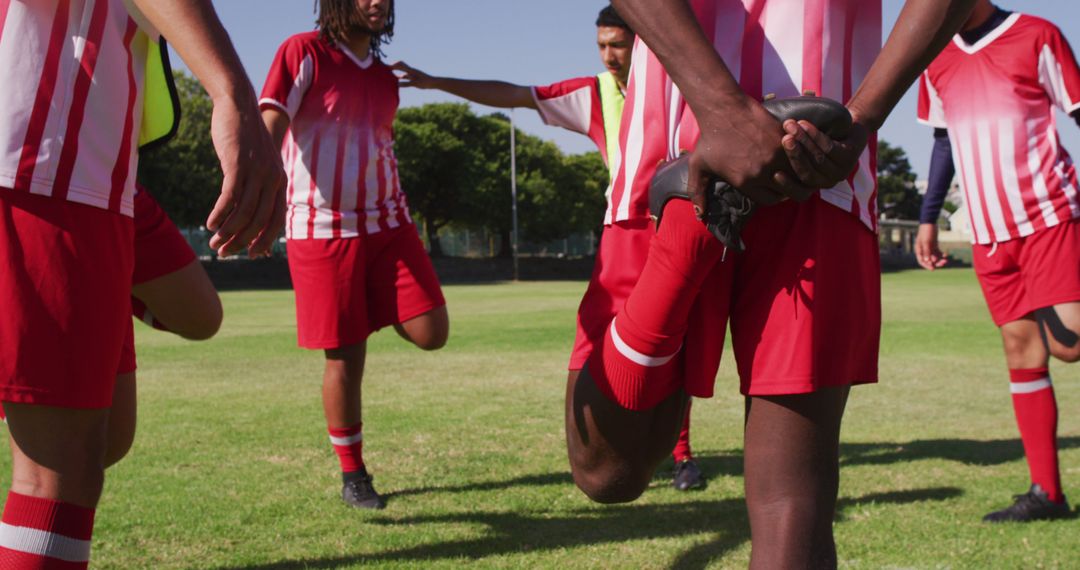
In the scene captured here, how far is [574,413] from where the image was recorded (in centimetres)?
288

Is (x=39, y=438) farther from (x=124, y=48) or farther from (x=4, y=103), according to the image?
(x=124, y=48)

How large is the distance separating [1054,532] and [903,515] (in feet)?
2.04

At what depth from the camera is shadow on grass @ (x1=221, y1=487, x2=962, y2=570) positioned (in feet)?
13.1

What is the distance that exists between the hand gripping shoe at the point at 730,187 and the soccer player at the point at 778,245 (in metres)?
0.03

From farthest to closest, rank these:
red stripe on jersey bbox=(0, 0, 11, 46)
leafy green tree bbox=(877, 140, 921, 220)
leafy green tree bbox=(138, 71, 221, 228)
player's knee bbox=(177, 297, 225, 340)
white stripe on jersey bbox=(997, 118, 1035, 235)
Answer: leafy green tree bbox=(877, 140, 921, 220), leafy green tree bbox=(138, 71, 221, 228), white stripe on jersey bbox=(997, 118, 1035, 235), player's knee bbox=(177, 297, 225, 340), red stripe on jersey bbox=(0, 0, 11, 46)

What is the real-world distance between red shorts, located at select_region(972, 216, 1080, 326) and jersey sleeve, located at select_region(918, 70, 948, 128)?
0.72 m

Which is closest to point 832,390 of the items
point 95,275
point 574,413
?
point 574,413

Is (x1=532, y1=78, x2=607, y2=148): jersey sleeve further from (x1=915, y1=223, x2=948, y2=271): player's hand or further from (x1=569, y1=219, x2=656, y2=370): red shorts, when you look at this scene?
(x1=915, y1=223, x2=948, y2=271): player's hand

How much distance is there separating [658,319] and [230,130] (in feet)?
3.61

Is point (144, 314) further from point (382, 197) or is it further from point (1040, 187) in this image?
point (1040, 187)

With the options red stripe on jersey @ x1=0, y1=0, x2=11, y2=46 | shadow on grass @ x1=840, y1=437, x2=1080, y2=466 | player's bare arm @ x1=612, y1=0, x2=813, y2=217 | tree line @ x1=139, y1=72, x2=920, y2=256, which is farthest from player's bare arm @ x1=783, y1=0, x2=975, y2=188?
tree line @ x1=139, y1=72, x2=920, y2=256

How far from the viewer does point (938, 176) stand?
5387 mm

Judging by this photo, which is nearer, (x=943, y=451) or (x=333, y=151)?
(x=333, y=151)

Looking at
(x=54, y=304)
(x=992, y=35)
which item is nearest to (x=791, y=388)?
(x=54, y=304)
